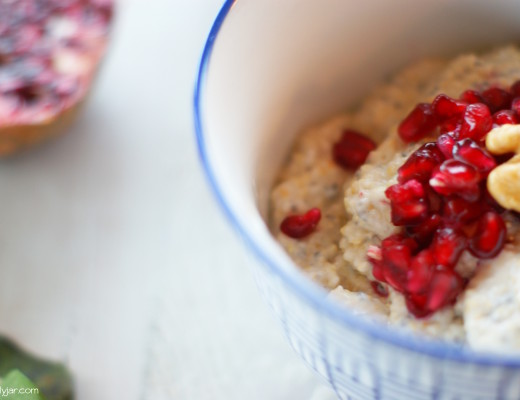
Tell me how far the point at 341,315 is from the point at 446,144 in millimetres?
419

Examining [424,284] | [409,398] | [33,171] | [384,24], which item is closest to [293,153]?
[384,24]

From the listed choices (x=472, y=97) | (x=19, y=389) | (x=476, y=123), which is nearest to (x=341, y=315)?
(x=476, y=123)

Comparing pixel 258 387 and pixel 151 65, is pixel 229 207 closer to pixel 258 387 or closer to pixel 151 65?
pixel 258 387

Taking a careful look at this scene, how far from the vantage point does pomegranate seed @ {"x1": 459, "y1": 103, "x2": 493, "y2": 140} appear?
3.61ft

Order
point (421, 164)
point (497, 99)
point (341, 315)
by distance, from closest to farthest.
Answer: point (341, 315) → point (421, 164) → point (497, 99)

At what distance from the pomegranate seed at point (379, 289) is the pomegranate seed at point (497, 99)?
366 millimetres

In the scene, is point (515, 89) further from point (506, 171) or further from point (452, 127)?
point (506, 171)

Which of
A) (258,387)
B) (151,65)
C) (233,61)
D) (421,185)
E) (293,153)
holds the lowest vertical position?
(258,387)

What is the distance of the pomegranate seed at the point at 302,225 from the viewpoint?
1.20m

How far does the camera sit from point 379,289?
3.64 feet

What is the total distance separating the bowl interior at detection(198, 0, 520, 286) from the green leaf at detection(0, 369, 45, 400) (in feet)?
1.65

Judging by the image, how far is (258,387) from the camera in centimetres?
136

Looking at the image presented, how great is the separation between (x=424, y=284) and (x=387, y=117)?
46 cm

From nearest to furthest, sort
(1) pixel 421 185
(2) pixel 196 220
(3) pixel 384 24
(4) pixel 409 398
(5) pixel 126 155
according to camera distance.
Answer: (4) pixel 409 398 < (1) pixel 421 185 < (3) pixel 384 24 < (2) pixel 196 220 < (5) pixel 126 155
